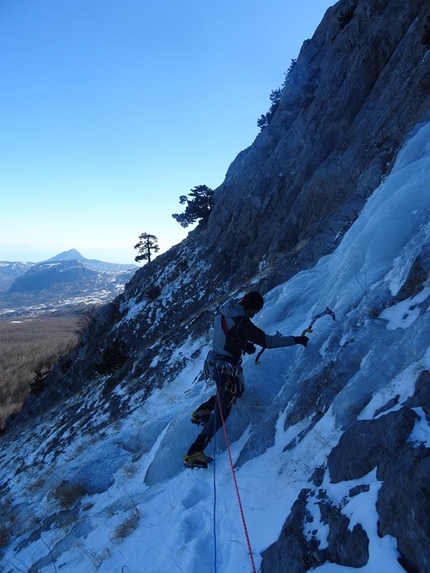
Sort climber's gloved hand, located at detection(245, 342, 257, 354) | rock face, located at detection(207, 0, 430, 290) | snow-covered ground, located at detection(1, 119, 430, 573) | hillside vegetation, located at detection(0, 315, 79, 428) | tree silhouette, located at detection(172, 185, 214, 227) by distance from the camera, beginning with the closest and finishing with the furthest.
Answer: snow-covered ground, located at detection(1, 119, 430, 573) < climber's gloved hand, located at detection(245, 342, 257, 354) < rock face, located at detection(207, 0, 430, 290) < tree silhouette, located at detection(172, 185, 214, 227) < hillside vegetation, located at detection(0, 315, 79, 428)

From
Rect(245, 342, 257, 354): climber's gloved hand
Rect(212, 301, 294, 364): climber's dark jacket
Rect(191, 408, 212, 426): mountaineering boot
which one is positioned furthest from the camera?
Rect(191, 408, 212, 426): mountaineering boot

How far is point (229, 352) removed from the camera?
6203 millimetres

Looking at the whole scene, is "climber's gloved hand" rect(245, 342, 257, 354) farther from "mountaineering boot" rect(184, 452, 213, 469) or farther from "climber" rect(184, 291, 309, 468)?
"mountaineering boot" rect(184, 452, 213, 469)

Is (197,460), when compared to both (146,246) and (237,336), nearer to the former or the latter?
(237,336)

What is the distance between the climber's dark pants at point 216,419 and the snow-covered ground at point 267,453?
339 mm

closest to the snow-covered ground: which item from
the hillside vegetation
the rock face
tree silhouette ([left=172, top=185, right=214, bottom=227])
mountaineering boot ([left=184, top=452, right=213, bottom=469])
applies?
mountaineering boot ([left=184, top=452, right=213, bottom=469])

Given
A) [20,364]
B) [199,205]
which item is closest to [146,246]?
[199,205]

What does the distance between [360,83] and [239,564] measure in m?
22.5

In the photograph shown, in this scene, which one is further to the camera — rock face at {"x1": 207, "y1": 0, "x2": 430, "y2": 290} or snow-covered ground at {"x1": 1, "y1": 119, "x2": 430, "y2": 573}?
rock face at {"x1": 207, "y1": 0, "x2": 430, "y2": 290}

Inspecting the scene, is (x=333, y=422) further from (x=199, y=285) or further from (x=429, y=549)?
(x=199, y=285)

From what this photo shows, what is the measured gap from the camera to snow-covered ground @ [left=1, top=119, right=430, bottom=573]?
3.85 meters

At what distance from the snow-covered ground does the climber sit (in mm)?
378

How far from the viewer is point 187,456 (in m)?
5.76

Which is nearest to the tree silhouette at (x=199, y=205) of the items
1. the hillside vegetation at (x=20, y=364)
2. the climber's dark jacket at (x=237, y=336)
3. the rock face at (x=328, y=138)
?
the rock face at (x=328, y=138)
